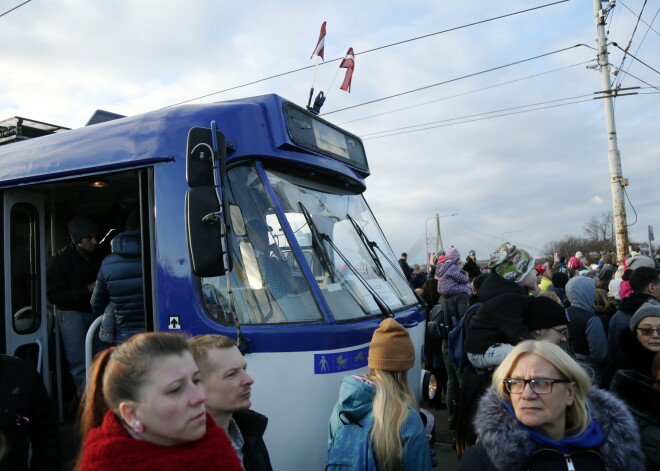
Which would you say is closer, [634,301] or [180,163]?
Answer: [180,163]

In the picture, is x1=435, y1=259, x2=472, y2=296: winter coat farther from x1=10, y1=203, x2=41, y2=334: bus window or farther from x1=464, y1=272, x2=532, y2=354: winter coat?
x1=10, y1=203, x2=41, y2=334: bus window

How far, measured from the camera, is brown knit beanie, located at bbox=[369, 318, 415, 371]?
272 centimetres

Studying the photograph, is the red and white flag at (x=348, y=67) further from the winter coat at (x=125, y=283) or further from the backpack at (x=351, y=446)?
the backpack at (x=351, y=446)

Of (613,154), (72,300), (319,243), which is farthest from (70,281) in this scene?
(613,154)

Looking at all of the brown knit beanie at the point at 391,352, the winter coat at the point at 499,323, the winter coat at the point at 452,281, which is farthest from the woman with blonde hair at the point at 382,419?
the winter coat at the point at 452,281

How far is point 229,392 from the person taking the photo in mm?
2133

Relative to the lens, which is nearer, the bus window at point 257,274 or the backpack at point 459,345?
the bus window at point 257,274

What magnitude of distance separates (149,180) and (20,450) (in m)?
1.80

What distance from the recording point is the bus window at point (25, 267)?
4.34 m

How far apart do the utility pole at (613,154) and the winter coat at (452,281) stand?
10.8 meters

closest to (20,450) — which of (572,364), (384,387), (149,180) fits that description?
(149,180)

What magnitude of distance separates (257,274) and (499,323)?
1.55 meters

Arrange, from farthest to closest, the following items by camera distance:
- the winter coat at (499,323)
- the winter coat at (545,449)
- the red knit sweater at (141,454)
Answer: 1. the winter coat at (499,323)
2. the winter coat at (545,449)
3. the red knit sweater at (141,454)

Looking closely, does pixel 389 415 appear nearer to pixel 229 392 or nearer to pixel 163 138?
pixel 229 392
